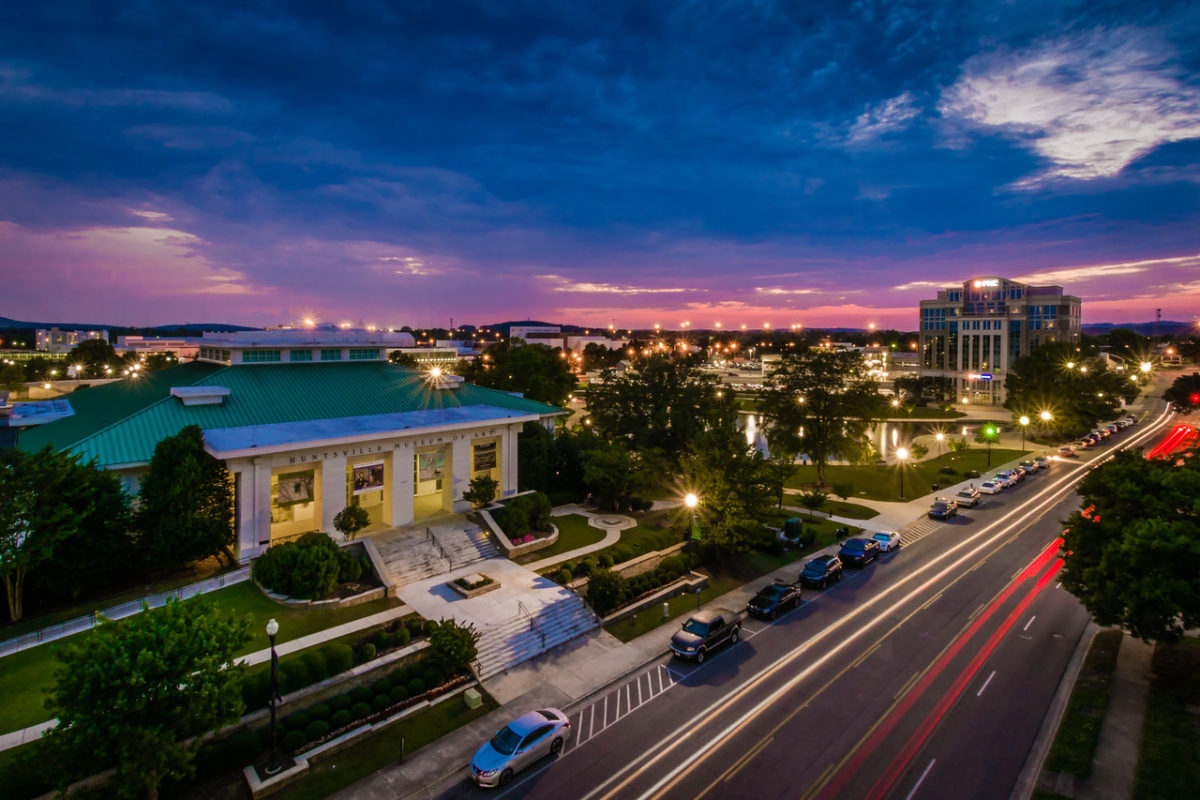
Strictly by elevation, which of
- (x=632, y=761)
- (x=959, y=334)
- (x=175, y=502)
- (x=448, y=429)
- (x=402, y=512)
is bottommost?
(x=632, y=761)

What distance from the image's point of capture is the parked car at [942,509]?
46469 mm

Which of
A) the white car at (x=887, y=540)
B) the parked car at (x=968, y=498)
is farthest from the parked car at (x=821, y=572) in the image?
the parked car at (x=968, y=498)

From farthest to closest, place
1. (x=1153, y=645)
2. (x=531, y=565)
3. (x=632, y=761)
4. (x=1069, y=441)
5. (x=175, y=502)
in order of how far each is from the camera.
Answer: (x=1069, y=441)
(x=531, y=565)
(x=175, y=502)
(x=1153, y=645)
(x=632, y=761)

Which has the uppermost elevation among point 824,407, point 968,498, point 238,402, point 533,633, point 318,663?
point 238,402

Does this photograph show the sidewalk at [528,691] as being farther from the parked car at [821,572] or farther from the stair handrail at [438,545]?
the stair handrail at [438,545]

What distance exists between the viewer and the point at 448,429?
3716 centimetres

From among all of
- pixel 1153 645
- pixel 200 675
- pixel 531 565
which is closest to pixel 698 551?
pixel 531 565

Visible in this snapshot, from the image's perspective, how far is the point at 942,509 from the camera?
46.7 meters

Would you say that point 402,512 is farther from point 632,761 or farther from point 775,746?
point 775,746

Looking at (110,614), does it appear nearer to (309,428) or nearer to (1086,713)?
(309,428)

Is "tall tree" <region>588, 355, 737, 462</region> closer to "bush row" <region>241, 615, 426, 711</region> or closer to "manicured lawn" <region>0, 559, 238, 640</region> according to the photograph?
"bush row" <region>241, 615, 426, 711</region>

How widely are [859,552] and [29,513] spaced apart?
41531mm

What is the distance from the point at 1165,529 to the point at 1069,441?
246 ft

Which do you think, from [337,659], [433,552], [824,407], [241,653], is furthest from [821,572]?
[241,653]
